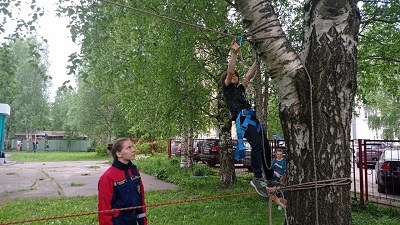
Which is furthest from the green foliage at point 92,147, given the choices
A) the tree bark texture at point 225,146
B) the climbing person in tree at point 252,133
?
the climbing person in tree at point 252,133

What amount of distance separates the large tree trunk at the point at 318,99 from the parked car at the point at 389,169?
23.6ft

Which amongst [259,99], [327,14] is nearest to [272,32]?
[327,14]

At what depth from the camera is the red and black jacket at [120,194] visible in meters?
3.16

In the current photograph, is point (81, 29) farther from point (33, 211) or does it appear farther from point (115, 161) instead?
point (33, 211)

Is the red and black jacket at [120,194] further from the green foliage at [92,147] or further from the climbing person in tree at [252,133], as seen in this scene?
the green foliage at [92,147]

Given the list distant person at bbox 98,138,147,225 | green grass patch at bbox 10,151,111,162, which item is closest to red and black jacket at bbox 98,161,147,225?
distant person at bbox 98,138,147,225

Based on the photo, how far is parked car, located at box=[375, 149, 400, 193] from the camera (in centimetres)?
880

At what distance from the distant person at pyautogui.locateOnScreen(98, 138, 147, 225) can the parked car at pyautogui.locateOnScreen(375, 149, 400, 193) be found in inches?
300

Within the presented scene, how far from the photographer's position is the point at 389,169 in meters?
8.96

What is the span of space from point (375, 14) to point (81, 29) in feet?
22.3

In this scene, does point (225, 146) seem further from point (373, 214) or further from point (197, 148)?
point (197, 148)

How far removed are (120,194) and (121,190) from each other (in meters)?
0.04

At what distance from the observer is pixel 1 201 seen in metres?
8.76

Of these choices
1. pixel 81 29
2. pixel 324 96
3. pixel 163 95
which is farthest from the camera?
pixel 163 95
